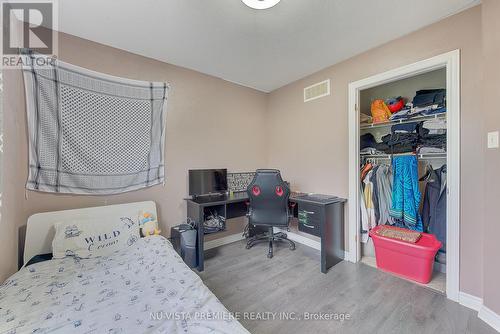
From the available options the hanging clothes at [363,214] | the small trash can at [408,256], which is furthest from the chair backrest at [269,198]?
the small trash can at [408,256]

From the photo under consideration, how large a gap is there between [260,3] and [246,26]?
358mm

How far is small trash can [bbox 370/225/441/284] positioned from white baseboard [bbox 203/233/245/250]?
180 cm

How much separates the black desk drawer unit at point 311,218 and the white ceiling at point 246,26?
1792mm

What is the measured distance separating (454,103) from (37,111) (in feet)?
11.7

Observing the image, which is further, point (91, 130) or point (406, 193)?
point (406, 193)

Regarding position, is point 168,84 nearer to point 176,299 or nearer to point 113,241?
point 113,241

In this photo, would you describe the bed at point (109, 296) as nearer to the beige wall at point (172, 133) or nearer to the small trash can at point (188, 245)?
the beige wall at point (172, 133)

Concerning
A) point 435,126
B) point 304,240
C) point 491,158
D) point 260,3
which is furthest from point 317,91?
point 304,240

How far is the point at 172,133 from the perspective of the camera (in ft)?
8.49

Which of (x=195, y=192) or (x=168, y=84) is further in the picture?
(x=195, y=192)

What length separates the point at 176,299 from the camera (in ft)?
3.65

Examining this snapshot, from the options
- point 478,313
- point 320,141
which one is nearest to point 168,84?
point 320,141

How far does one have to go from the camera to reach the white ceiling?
64.7 inches

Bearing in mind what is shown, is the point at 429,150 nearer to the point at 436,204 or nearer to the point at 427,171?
the point at 427,171
